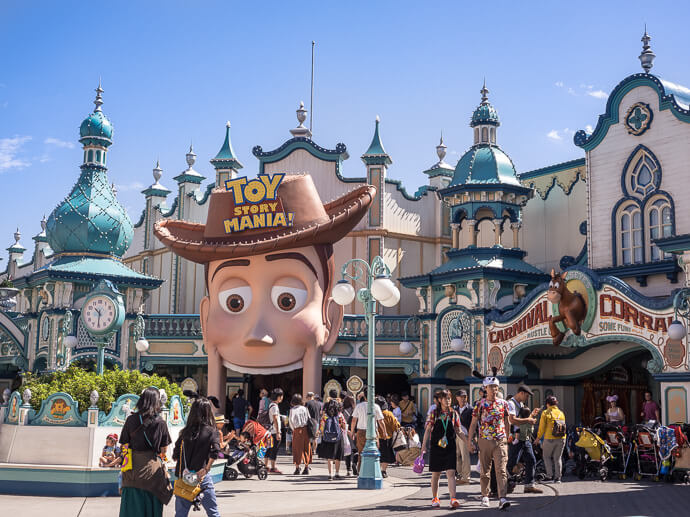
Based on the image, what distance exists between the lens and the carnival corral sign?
1857cm

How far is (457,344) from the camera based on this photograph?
78.8 feet

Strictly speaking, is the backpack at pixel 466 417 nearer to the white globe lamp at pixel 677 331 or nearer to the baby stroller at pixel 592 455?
the baby stroller at pixel 592 455

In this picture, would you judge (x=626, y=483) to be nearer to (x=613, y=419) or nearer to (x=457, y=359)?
(x=613, y=419)

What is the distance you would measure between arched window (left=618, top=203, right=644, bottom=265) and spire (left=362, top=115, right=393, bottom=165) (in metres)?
8.49

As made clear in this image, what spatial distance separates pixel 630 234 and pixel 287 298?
9395mm

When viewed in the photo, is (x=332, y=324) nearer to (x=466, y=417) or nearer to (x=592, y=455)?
(x=466, y=417)

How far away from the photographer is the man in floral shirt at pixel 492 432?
11.8 metres

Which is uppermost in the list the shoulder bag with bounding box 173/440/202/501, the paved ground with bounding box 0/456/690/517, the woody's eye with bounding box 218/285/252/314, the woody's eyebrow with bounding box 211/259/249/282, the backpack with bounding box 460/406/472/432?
the woody's eyebrow with bounding box 211/259/249/282

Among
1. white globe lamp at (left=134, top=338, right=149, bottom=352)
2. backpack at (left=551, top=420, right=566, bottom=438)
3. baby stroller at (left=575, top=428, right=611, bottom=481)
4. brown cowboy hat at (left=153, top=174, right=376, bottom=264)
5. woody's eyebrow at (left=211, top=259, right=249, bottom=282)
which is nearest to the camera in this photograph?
backpack at (left=551, top=420, right=566, bottom=438)

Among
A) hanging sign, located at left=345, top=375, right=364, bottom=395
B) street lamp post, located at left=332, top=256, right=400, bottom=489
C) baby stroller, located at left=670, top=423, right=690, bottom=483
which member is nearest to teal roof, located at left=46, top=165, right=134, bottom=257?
hanging sign, located at left=345, top=375, right=364, bottom=395

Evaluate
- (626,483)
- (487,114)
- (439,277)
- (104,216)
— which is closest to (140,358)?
(104,216)

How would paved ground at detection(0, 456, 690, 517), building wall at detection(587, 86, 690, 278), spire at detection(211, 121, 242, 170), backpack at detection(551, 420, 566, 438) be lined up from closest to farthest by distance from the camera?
paved ground at detection(0, 456, 690, 517), backpack at detection(551, 420, 566, 438), building wall at detection(587, 86, 690, 278), spire at detection(211, 121, 242, 170)

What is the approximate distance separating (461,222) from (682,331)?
945cm

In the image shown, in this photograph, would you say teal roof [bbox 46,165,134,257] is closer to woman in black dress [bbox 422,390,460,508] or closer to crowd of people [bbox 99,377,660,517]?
crowd of people [bbox 99,377,660,517]
